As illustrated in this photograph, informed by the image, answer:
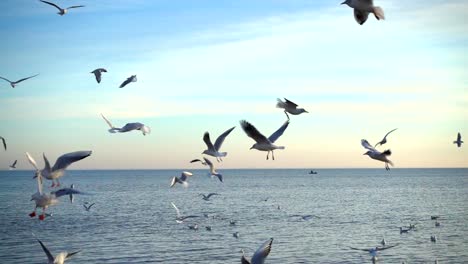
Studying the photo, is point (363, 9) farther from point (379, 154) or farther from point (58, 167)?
point (58, 167)

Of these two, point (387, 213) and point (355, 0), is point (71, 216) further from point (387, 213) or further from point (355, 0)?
point (355, 0)

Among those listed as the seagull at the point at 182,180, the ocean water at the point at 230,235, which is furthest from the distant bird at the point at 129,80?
the ocean water at the point at 230,235

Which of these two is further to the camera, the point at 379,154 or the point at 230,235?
the point at 230,235

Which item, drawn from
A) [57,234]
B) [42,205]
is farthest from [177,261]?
[42,205]

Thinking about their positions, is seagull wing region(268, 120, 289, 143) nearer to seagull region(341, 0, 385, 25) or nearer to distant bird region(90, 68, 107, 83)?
seagull region(341, 0, 385, 25)

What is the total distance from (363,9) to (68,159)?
27.3 ft

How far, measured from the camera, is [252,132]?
15.3m

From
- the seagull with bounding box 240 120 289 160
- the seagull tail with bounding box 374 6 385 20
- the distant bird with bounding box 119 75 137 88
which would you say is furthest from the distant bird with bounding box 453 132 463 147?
the seagull tail with bounding box 374 6 385 20

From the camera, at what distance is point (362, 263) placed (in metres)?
35.3

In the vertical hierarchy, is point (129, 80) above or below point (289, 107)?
above

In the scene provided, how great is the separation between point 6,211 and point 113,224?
985 inches

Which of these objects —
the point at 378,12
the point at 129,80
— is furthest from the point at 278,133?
the point at 378,12

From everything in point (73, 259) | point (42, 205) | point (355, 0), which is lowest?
point (73, 259)

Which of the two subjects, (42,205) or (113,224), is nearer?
(42,205)
